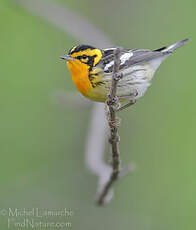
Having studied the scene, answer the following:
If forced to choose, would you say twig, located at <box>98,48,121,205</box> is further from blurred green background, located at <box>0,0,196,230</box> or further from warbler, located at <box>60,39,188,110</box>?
blurred green background, located at <box>0,0,196,230</box>

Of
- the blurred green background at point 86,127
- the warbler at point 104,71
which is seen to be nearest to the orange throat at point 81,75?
the warbler at point 104,71

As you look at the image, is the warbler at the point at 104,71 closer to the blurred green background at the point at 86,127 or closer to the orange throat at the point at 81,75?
the orange throat at the point at 81,75

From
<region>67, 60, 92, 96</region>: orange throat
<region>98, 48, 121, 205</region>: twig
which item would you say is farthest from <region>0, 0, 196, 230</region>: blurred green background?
<region>98, 48, 121, 205</region>: twig

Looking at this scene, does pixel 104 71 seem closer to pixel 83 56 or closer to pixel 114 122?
pixel 83 56

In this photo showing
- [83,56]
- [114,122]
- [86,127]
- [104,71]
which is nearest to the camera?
[114,122]

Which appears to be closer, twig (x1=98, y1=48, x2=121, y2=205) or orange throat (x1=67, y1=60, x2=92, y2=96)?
twig (x1=98, y1=48, x2=121, y2=205)

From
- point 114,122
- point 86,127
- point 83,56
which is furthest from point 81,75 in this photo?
point 86,127
